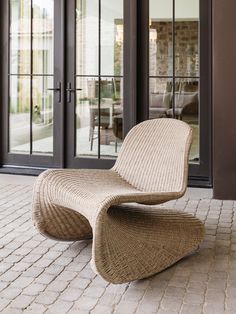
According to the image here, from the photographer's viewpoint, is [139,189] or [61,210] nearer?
[61,210]

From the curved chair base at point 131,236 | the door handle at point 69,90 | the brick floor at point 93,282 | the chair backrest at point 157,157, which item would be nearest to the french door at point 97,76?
the door handle at point 69,90

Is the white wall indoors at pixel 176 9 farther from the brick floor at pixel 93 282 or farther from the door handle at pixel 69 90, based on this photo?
the brick floor at pixel 93 282

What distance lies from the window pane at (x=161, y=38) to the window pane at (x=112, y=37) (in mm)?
330

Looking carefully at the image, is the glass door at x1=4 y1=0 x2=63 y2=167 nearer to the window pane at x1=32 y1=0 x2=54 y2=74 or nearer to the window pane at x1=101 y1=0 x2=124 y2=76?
the window pane at x1=32 y1=0 x2=54 y2=74

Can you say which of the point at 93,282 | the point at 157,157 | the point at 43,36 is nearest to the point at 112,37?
the point at 43,36

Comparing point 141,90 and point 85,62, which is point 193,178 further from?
point 85,62

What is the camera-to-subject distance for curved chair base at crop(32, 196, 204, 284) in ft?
8.80

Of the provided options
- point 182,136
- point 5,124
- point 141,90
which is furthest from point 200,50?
point 5,124

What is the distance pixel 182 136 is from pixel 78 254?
1034mm

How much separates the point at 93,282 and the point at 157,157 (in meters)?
1.08

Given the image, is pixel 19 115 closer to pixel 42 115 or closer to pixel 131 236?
pixel 42 115

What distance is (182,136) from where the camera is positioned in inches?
136

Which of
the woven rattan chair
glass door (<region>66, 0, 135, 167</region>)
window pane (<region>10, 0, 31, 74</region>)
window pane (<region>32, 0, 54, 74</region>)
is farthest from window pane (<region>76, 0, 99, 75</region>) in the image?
the woven rattan chair

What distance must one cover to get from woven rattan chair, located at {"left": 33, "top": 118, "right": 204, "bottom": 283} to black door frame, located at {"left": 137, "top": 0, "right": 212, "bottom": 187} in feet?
4.84
